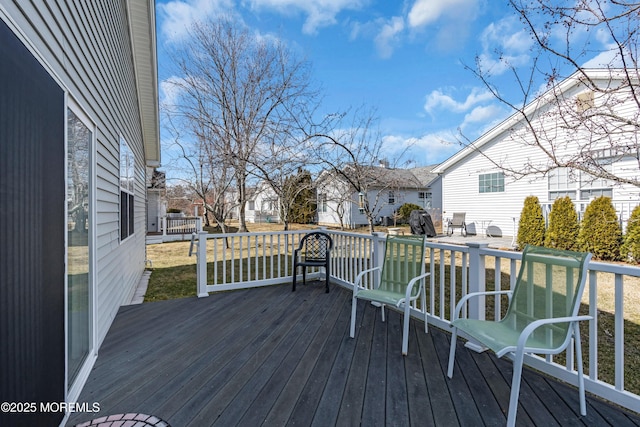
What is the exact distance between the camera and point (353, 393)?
2127 millimetres

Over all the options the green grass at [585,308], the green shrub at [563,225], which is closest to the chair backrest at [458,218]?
the green shrub at [563,225]

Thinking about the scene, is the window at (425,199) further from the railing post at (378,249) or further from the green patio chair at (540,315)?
the green patio chair at (540,315)

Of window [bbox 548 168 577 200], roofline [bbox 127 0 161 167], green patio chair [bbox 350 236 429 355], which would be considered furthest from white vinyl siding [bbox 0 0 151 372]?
window [bbox 548 168 577 200]

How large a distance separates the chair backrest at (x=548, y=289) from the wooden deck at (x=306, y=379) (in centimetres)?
48

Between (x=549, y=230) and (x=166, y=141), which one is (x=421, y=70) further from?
(x=166, y=141)

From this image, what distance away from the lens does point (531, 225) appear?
9.45 metres

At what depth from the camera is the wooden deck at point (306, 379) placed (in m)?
1.89

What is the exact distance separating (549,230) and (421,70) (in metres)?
6.02

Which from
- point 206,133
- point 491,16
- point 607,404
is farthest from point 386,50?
point 607,404

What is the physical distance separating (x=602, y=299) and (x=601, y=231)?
4.02 meters

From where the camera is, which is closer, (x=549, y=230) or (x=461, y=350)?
(x=461, y=350)

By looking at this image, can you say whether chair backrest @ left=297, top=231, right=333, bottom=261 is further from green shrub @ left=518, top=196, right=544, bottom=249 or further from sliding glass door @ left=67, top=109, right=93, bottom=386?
green shrub @ left=518, top=196, right=544, bottom=249

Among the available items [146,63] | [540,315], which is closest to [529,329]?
[540,315]

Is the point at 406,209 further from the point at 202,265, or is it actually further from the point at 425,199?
the point at 202,265
